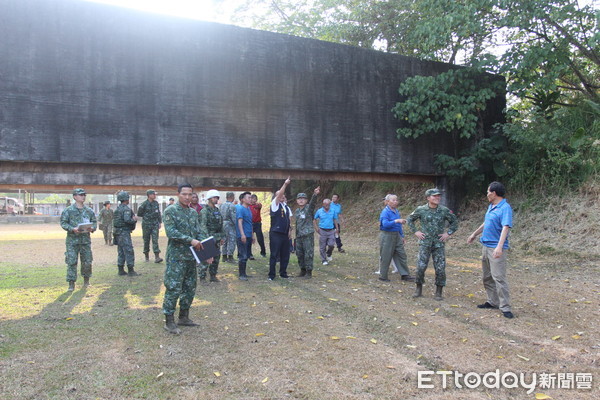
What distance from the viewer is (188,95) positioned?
10.7 meters

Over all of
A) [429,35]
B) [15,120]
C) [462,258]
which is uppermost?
[429,35]

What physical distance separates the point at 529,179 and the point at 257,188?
14.7 m

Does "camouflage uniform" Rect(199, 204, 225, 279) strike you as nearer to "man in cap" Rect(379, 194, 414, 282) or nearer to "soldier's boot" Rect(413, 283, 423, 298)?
"man in cap" Rect(379, 194, 414, 282)

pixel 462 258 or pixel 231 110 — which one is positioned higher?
pixel 231 110

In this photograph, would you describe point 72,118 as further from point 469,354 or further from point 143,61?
point 469,354

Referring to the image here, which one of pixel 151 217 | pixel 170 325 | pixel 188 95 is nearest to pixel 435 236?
pixel 170 325

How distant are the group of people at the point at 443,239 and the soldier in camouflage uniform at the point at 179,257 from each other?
3.54 meters

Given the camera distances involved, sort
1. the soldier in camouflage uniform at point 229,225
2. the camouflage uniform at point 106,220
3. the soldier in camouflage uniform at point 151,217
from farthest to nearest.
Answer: the camouflage uniform at point 106,220 → the soldier in camouflage uniform at point 229,225 → the soldier in camouflage uniform at point 151,217

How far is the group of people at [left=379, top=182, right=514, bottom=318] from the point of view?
583 centimetres

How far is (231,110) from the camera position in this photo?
1117 cm

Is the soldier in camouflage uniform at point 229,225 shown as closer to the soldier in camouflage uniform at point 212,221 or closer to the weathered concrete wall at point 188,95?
the weathered concrete wall at point 188,95

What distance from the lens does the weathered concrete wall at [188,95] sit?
30.5 feet

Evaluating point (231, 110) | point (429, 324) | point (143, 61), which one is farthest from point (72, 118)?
point (429, 324)

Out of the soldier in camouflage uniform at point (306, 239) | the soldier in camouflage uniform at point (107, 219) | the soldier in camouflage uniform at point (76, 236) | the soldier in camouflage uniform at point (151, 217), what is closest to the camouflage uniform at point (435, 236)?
the soldier in camouflage uniform at point (306, 239)
